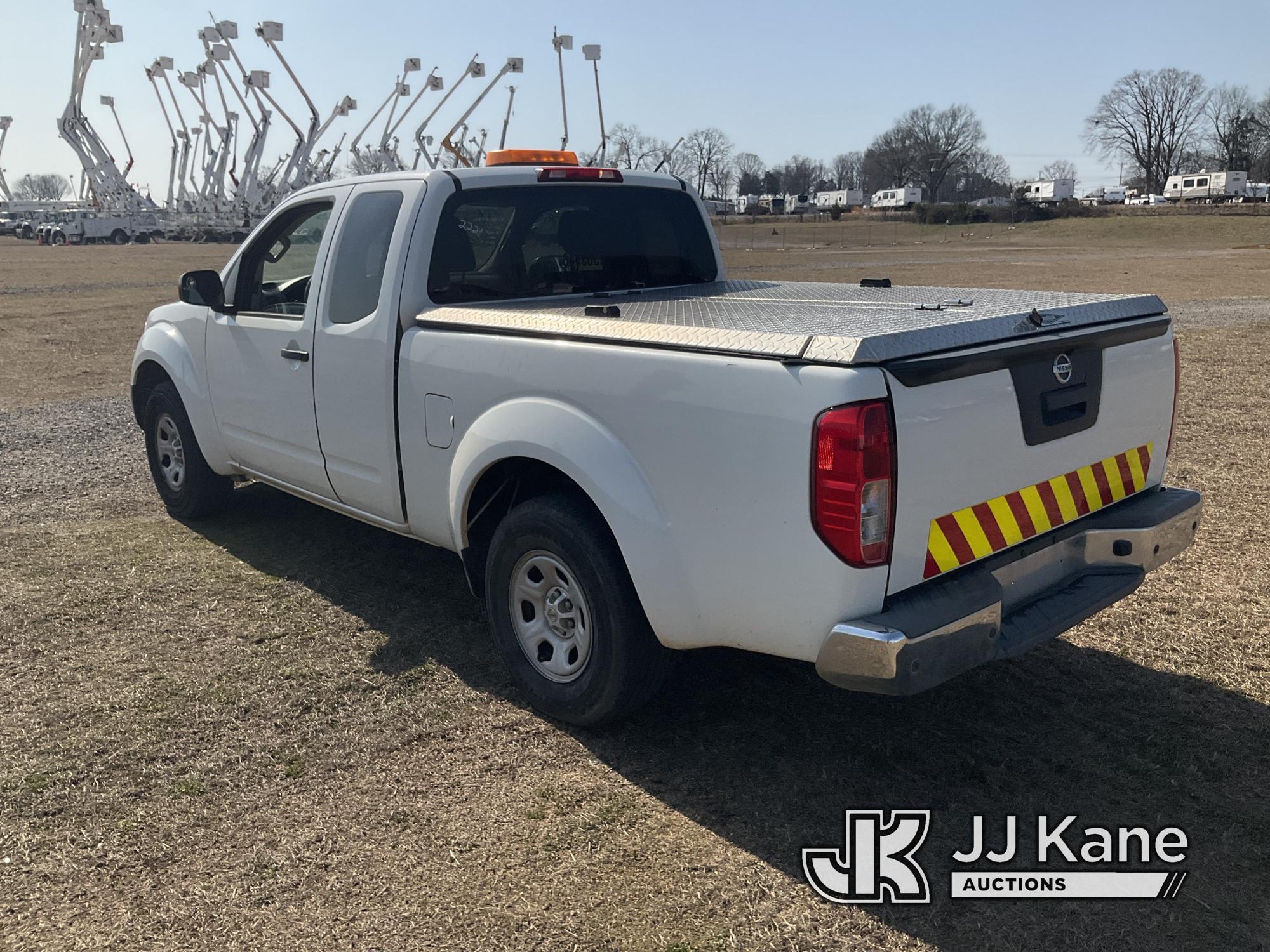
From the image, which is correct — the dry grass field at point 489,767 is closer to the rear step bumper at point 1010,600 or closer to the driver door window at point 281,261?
the rear step bumper at point 1010,600

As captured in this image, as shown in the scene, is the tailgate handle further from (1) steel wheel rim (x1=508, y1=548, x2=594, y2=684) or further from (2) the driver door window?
(2) the driver door window

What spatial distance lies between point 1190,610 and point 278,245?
4757 millimetres

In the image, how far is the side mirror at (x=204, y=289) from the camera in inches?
213

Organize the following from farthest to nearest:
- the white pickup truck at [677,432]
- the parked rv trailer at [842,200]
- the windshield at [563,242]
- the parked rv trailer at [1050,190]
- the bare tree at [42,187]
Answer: the bare tree at [42,187] < the parked rv trailer at [842,200] < the parked rv trailer at [1050,190] < the windshield at [563,242] < the white pickup truck at [677,432]

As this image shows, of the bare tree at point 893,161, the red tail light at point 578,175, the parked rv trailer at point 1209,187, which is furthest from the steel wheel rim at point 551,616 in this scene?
the bare tree at point 893,161

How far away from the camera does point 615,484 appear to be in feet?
11.0

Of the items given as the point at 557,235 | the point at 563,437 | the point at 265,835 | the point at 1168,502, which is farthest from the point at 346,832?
the point at 1168,502

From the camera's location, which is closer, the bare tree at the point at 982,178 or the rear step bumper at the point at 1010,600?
the rear step bumper at the point at 1010,600

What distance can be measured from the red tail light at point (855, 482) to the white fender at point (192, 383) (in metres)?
3.97

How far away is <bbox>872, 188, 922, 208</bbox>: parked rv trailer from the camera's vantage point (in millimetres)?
102500

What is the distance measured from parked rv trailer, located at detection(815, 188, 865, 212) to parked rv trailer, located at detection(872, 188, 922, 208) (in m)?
3.52

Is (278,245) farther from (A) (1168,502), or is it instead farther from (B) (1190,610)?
(B) (1190,610)

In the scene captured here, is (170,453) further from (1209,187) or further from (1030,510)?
(1209,187)

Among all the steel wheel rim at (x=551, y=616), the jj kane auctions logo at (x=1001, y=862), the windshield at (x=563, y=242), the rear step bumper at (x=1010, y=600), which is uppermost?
the windshield at (x=563, y=242)
